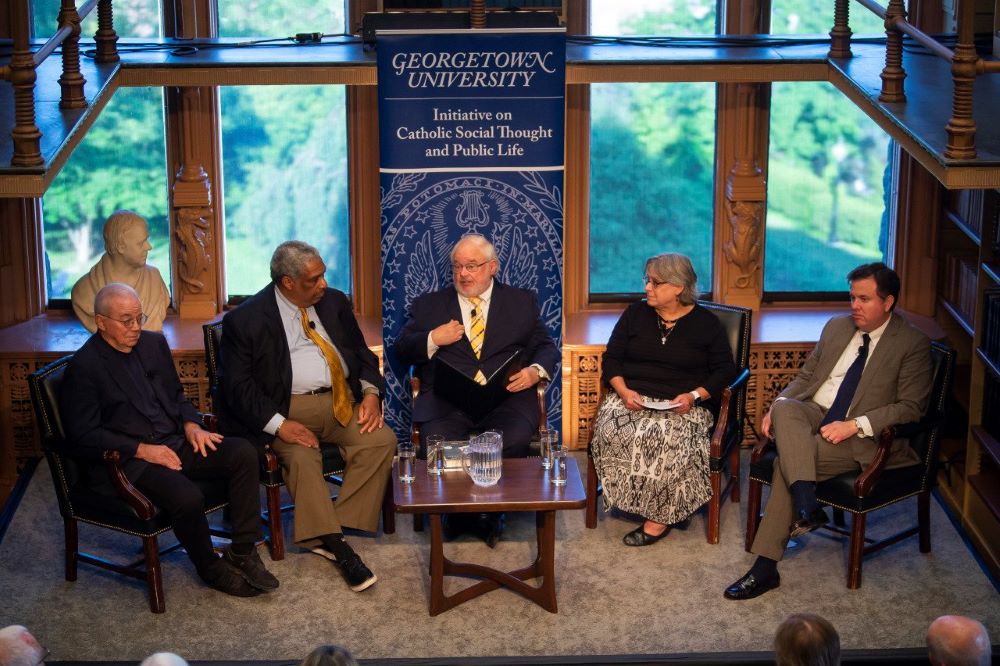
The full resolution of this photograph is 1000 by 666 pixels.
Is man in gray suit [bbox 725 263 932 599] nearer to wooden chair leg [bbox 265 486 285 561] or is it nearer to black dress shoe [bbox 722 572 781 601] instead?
black dress shoe [bbox 722 572 781 601]

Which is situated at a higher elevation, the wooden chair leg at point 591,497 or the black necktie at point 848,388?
the black necktie at point 848,388

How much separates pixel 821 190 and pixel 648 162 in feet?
3.27

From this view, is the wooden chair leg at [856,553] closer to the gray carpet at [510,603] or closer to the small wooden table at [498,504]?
the gray carpet at [510,603]

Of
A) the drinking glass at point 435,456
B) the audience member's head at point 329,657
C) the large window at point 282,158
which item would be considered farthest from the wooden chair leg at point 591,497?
the audience member's head at point 329,657

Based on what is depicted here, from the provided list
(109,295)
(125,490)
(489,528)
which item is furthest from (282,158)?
(125,490)

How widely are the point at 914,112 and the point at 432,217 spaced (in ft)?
7.14

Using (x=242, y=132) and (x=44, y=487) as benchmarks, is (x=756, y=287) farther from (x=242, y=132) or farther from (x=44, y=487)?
(x=44, y=487)

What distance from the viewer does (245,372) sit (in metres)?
6.04

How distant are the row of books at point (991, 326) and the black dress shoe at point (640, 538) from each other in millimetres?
1616

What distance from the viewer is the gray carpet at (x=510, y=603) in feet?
17.5

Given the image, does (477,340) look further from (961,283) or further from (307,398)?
(961,283)

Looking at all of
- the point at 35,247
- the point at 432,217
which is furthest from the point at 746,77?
the point at 35,247

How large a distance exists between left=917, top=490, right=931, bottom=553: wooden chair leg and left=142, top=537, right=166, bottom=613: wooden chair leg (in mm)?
3136

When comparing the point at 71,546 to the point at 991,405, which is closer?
the point at 71,546
